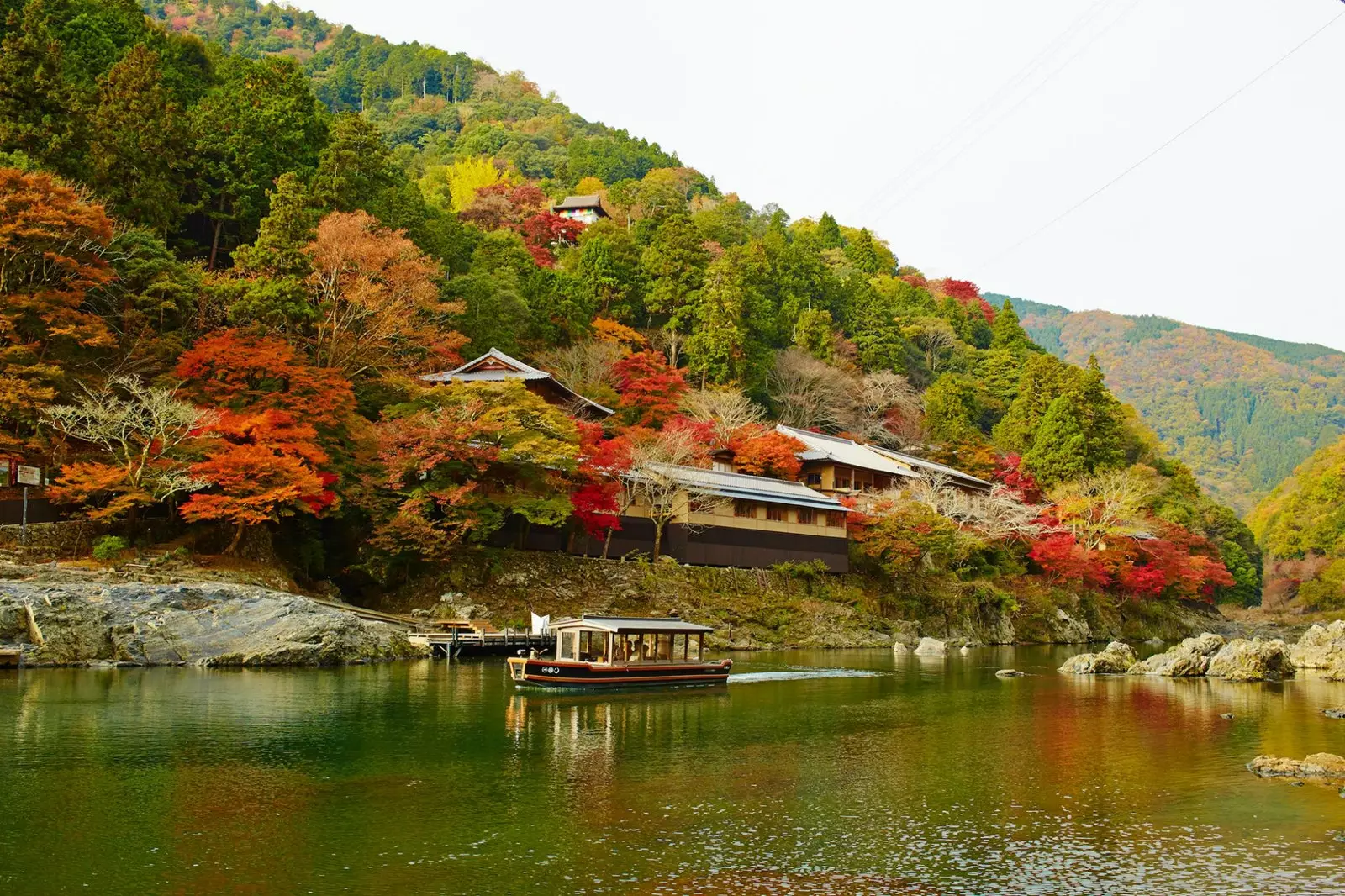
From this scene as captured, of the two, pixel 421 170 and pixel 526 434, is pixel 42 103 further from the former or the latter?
pixel 421 170

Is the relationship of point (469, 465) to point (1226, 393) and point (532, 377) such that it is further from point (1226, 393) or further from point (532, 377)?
point (1226, 393)

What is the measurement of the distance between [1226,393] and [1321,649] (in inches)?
4285

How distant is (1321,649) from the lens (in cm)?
3506

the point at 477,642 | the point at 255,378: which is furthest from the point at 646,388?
the point at 255,378

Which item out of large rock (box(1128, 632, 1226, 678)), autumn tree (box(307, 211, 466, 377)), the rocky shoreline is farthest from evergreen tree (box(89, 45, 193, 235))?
large rock (box(1128, 632, 1226, 678))

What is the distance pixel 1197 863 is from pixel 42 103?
39.4 m

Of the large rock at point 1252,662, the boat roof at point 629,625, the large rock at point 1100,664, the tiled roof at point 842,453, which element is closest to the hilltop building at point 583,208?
the tiled roof at point 842,453

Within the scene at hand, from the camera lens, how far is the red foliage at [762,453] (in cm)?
4638

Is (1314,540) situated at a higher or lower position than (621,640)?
higher

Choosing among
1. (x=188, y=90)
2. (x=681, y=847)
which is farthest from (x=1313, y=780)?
(x=188, y=90)

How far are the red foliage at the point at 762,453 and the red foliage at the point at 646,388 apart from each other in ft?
11.0

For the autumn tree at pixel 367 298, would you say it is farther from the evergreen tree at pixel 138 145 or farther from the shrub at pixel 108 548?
the shrub at pixel 108 548

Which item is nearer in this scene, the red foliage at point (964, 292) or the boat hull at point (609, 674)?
the boat hull at point (609, 674)

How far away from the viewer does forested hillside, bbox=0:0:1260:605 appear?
29.8 meters
